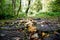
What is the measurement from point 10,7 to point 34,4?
35.8 feet

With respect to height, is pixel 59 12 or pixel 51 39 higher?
pixel 51 39

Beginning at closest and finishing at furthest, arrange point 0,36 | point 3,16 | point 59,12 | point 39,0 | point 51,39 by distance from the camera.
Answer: point 51,39, point 0,36, point 3,16, point 59,12, point 39,0

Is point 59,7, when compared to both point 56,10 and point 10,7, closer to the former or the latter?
point 56,10

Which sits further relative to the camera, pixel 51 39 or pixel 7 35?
pixel 7 35

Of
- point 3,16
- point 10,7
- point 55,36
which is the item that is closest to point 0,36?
point 55,36

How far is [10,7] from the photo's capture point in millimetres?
14727

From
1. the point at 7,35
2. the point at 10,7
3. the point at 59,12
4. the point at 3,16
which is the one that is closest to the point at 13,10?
the point at 10,7

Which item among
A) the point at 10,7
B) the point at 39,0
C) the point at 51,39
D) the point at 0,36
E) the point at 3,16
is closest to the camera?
the point at 51,39

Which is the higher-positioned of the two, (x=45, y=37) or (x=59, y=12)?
(x=45, y=37)

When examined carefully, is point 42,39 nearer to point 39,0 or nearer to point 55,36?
point 55,36

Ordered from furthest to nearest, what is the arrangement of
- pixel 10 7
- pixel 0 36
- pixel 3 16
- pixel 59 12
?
pixel 59 12 < pixel 10 7 < pixel 3 16 < pixel 0 36

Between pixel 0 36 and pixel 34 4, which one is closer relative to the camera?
pixel 0 36

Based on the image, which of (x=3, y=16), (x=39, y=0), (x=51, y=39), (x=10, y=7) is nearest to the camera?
(x=51, y=39)

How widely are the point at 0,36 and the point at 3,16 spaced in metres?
7.94
